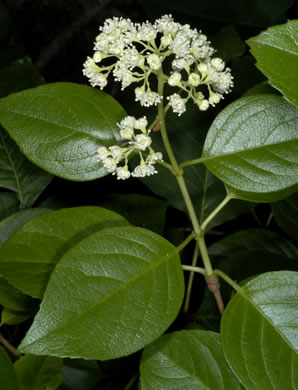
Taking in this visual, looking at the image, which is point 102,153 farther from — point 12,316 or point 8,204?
point 8,204

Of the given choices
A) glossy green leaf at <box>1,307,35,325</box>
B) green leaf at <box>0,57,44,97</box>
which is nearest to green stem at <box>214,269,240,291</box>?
glossy green leaf at <box>1,307,35,325</box>

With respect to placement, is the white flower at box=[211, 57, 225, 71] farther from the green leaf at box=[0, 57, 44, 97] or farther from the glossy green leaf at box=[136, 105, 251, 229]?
the green leaf at box=[0, 57, 44, 97]

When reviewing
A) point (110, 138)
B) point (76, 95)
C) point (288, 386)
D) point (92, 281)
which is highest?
point (76, 95)

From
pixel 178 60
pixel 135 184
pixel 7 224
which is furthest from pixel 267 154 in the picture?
pixel 135 184

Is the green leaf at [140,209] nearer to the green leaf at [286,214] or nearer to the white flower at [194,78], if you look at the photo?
the green leaf at [286,214]

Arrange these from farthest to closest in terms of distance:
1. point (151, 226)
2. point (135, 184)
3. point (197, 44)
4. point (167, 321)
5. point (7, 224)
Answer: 1. point (135, 184)
2. point (151, 226)
3. point (7, 224)
4. point (197, 44)
5. point (167, 321)

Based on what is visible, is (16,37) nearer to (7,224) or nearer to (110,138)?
(7,224)

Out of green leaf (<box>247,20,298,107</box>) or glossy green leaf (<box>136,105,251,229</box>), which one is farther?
glossy green leaf (<box>136,105,251,229</box>)
